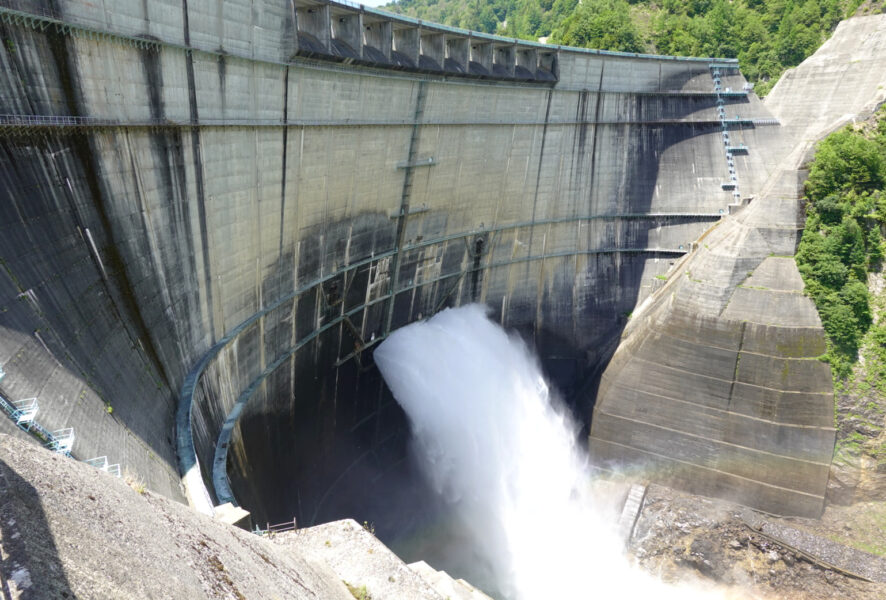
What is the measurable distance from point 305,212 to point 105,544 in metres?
10.4

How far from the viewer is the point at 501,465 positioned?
21.3m

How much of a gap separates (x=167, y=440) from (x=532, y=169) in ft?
53.4

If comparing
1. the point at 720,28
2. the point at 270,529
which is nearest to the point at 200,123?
the point at 270,529

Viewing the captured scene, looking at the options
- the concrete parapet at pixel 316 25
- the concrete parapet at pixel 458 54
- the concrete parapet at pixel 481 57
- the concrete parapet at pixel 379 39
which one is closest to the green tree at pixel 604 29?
the concrete parapet at pixel 481 57

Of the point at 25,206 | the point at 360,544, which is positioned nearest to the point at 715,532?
the point at 360,544

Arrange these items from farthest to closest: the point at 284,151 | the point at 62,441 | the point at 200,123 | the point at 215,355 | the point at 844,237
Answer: the point at 844,237, the point at 284,151, the point at 215,355, the point at 200,123, the point at 62,441

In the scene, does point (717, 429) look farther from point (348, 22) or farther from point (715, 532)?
point (348, 22)

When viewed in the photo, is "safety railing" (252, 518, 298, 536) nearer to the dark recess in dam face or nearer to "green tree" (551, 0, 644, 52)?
the dark recess in dam face

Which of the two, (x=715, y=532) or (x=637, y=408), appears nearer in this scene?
(x=715, y=532)

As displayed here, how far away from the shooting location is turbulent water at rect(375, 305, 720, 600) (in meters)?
19.4

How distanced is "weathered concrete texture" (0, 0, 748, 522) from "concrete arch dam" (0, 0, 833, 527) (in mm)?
55

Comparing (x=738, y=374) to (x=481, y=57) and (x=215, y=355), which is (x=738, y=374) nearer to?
(x=481, y=57)

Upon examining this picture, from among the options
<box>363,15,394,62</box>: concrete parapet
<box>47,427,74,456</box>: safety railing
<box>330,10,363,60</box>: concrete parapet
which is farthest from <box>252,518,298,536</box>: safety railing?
<box>363,15,394,62</box>: concrete parapet

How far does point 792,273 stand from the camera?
21.0 metres
